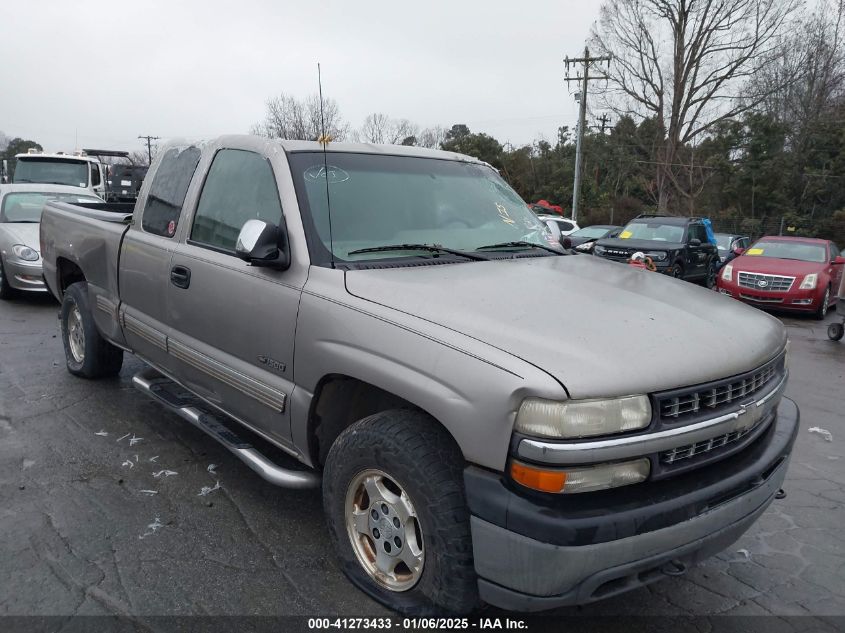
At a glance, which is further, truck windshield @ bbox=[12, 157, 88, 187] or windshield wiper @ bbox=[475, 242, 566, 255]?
truck windshield @ bbox=[12, 157, 88, 187]

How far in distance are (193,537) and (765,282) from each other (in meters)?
11.8

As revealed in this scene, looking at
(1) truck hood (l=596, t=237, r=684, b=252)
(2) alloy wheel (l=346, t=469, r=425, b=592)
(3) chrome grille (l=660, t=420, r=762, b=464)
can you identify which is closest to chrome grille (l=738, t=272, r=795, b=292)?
(1) truck hood (l=596, t=237, r=684, b=252)

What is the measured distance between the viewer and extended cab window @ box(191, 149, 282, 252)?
3.37 m

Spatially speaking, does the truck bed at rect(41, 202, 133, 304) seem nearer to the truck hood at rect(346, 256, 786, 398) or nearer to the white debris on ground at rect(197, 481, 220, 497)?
the white debris on ground at rect(197, 481, 220, 497)

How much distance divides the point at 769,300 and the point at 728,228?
77.5 feet

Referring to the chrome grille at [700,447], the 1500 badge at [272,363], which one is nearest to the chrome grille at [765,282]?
the chrome grille at [700,447]

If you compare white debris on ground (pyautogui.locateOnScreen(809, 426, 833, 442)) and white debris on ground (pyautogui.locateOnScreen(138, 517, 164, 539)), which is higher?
white debris on ground (pyautogui.locateOnScreen(138, 517, 164, 539))

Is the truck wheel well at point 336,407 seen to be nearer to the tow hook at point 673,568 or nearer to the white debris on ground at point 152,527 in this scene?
the white debris on ground at point 152,527

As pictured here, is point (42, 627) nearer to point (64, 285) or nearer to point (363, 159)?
point (363, 159)

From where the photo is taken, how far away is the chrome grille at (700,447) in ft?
7.39

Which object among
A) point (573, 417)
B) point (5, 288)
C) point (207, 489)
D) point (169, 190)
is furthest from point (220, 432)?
point (5, 288)

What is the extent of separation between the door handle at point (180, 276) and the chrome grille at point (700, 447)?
263cm

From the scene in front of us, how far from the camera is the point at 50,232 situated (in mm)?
5777

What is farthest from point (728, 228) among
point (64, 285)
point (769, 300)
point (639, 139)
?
point (64, 285)
